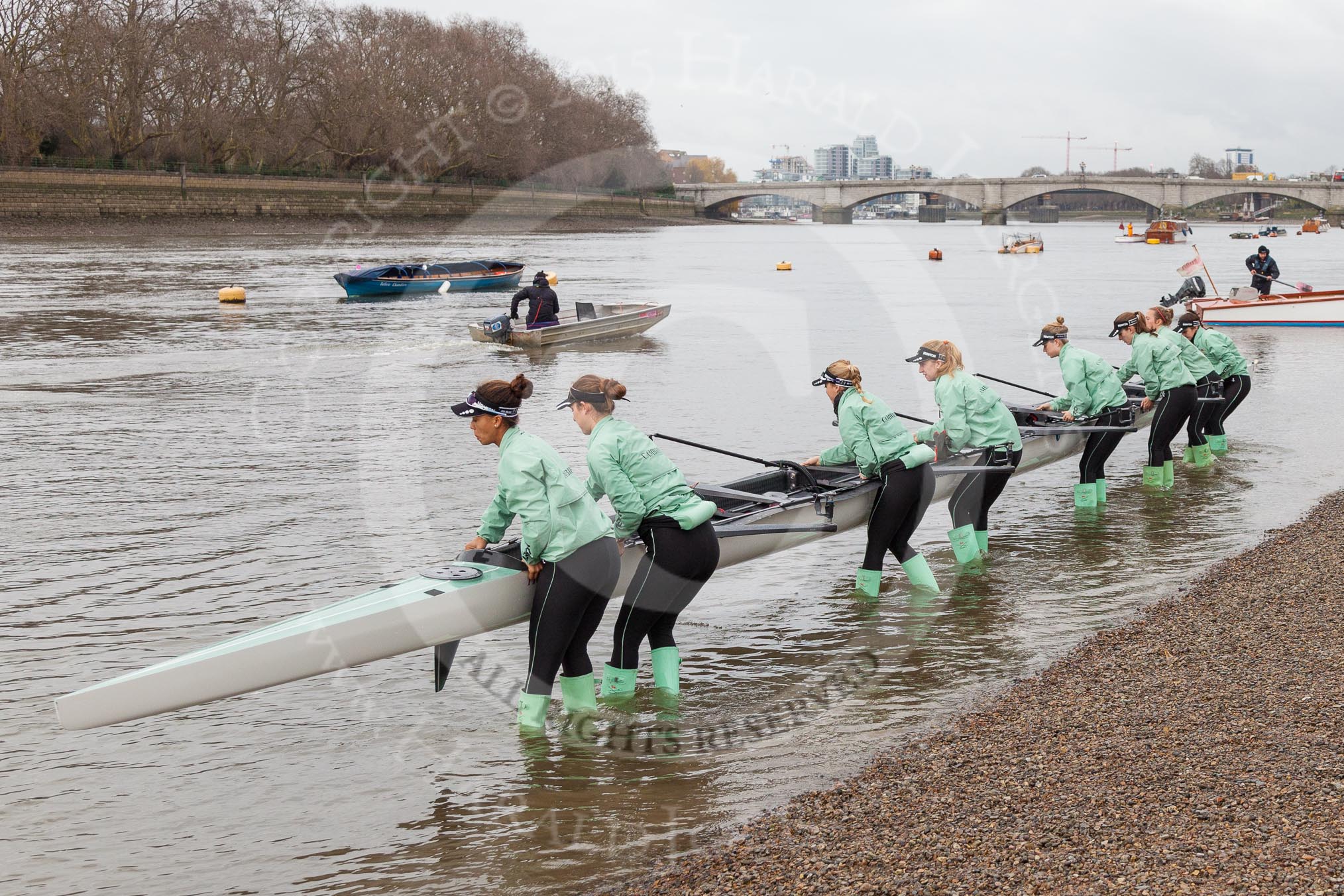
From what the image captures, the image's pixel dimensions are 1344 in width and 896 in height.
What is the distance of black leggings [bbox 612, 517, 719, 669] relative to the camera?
6.46m

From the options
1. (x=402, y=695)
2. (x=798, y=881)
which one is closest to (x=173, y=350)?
(x=402, y=695)

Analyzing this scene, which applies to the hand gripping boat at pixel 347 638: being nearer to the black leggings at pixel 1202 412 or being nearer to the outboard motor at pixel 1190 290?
the black leggings at pixel 1202 412

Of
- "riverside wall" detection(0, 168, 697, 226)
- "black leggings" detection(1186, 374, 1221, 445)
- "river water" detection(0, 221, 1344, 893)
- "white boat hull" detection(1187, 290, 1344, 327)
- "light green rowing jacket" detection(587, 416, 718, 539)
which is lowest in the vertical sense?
"river water" detection(0, 221, 1344, 893)

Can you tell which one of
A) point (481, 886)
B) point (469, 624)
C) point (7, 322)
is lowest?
point (481, 886)

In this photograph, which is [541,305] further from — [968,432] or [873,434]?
[873,434]

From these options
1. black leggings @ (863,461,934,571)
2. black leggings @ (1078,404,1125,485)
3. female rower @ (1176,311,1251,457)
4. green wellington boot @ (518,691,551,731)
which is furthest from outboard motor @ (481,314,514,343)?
green wellington boot @ (518,691,551,731)

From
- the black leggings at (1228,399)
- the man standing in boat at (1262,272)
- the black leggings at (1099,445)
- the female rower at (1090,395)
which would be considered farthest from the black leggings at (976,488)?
the man standing in boat at (1262,272)

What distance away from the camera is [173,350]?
23156 millimetres

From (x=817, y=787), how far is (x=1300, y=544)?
5.65 metres

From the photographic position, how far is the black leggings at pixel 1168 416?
38.8ft

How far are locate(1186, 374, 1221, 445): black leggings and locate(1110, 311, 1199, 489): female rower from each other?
27.7 inches

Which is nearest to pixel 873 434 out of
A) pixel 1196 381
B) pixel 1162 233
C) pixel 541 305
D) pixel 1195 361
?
pixel 1195 361

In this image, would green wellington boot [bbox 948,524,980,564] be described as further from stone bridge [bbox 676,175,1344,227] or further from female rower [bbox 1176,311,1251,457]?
stone bridge [bbox 676,175,1344,227]

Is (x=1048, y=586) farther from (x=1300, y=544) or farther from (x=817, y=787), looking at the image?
(x=817, y=787)
